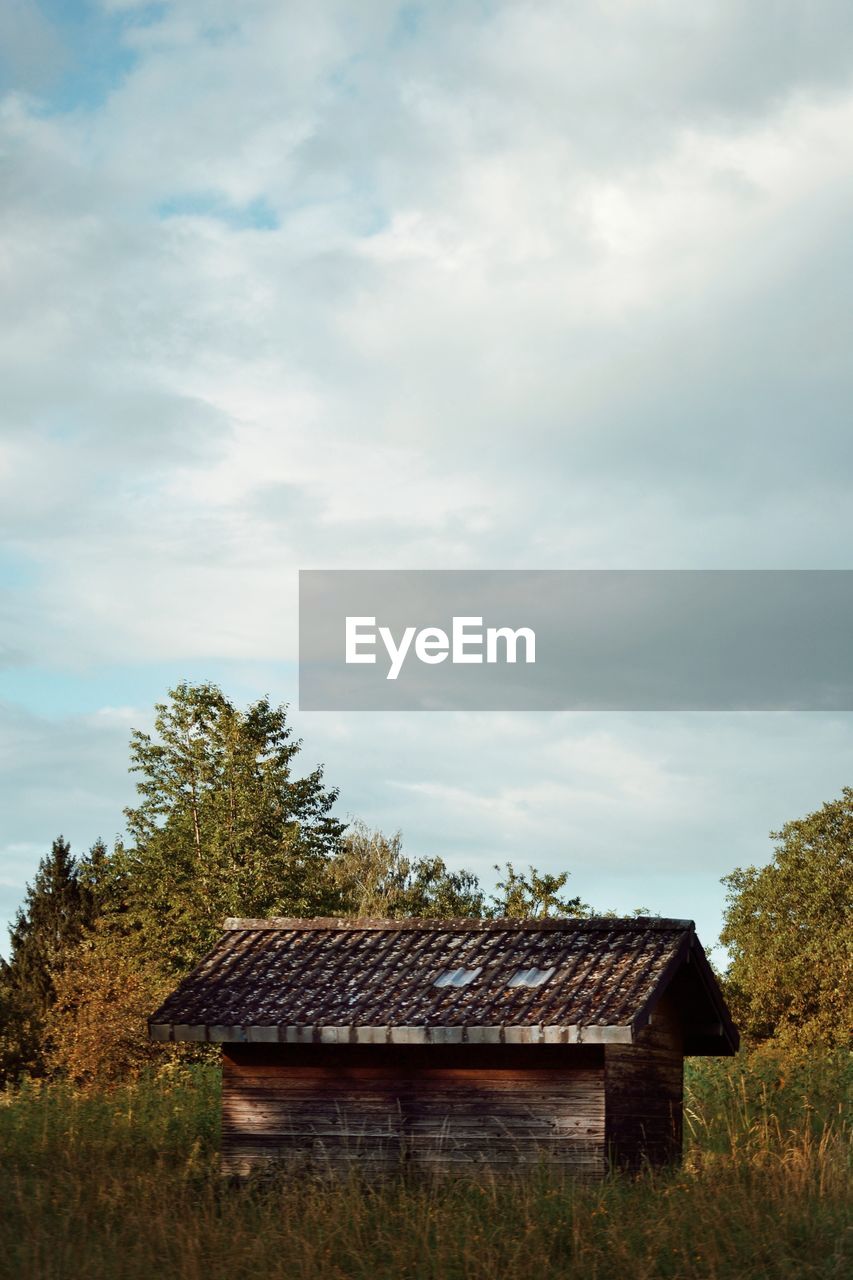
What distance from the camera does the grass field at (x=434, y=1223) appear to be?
1127 cm

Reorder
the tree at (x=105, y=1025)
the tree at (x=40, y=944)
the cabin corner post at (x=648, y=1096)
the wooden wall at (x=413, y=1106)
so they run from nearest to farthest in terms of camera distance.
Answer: the wooden wall at (x=413, y=1106) → the cabin corner post at (x=648, y=1096) → the tree at (x=105, y=1025) → the tree at (x=40, y=944)

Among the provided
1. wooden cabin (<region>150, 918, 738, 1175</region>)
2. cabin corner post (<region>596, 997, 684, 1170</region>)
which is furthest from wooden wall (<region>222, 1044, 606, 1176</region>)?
cabin corner post (<region>596, 997, 684, 1170</region>)

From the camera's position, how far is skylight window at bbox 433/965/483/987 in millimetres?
18328

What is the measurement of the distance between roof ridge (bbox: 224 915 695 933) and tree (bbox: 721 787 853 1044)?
29.3 m

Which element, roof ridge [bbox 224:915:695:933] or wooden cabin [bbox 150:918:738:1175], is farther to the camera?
roof ridge [bbox 224:915:695:933]

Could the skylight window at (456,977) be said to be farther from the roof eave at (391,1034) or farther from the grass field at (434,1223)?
the grass field at (434,1223)

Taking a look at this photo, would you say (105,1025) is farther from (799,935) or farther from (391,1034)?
(799,935)

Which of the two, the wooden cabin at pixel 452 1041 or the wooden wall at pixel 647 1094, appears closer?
the wooden cabin at pixel 452 1041

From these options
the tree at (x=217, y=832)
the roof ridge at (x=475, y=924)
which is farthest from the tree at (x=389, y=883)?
the roof ridge at (x=475, y=924)

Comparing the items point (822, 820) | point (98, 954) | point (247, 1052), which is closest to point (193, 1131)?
point (247, 1052)

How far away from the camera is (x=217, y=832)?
4081cm

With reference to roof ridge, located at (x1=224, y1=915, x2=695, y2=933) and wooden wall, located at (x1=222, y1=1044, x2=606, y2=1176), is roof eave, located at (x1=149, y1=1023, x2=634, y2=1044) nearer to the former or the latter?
wooden wall, located at (x1=222, y1=1044, x2=606, y2=1176)

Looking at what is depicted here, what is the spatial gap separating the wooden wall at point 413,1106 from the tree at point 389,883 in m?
36.2

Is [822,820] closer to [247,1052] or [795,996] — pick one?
[795,996]
